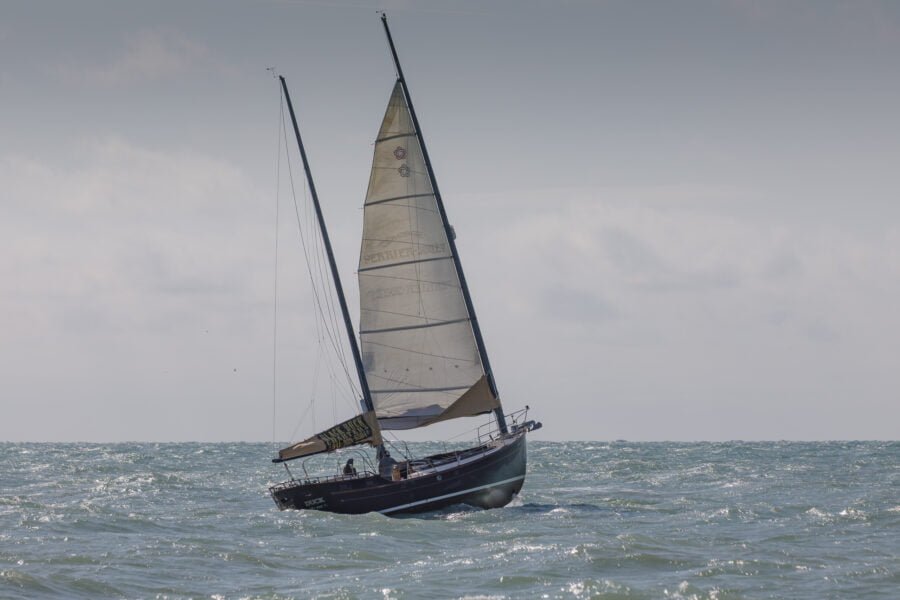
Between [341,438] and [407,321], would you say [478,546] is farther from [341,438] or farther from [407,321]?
[407,321]

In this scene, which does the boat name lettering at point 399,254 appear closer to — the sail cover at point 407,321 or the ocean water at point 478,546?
the sail cover at point 407,321

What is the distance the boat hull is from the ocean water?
52 cm

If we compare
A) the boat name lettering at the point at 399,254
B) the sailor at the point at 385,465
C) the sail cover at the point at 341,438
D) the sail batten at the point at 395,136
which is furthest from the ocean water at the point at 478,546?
the sail batten at the point at 395,136

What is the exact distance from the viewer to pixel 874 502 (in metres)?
41.1

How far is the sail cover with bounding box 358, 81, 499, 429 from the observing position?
41.8m

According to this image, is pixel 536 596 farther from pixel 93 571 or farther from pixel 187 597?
pixel 93 571

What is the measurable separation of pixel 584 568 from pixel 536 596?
319 cm

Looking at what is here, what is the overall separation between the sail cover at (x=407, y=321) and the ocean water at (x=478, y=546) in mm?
4181

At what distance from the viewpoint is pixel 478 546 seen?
3100 centimetres

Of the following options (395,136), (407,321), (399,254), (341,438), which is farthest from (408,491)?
(395,136)

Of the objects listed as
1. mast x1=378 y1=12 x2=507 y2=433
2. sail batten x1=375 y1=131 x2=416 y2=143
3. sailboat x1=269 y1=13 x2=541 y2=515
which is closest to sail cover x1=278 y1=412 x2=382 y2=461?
sailboat x1=269 y1=13 x2=541 y2=515

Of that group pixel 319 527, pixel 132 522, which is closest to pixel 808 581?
pixel 319 527

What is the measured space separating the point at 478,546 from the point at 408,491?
828 cm

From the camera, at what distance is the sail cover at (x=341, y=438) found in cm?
3981
